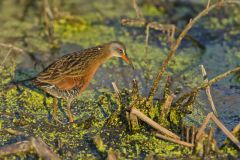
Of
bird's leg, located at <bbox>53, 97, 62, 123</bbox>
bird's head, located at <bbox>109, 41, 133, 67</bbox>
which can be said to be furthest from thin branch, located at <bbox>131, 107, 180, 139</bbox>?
bird's head, located at <bbox>109, 41, 133, 67</bbox>

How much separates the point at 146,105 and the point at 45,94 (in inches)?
66.4

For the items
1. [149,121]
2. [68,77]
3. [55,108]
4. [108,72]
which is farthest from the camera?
[108,72]

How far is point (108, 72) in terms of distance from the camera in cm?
866

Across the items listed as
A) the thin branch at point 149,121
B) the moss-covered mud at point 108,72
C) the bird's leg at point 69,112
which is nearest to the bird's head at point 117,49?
the moss-covered mud at point 108,72

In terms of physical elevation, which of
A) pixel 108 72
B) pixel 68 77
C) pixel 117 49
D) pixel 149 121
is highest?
pixel 117 49

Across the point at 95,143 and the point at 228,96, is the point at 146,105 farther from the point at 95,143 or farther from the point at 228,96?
the point at 228,96

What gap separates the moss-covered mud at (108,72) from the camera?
253 inches

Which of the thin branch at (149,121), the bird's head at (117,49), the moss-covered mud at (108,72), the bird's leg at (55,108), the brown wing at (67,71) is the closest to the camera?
the thin branch at (149,121)

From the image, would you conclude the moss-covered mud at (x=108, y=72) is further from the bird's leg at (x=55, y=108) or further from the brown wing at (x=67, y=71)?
the brown wing at (x=67, y=71)

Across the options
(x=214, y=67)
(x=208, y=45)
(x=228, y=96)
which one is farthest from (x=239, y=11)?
(x=228, y=96)

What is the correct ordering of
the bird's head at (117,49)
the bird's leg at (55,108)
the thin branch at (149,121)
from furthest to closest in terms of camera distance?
1. the bird's head at (117,49)
2. the bird's leg at (55,108)
3. the thin branch at (149,121)

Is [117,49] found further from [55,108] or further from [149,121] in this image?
[149,121]

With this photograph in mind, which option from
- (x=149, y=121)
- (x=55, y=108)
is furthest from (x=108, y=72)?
(x=149, y=121)

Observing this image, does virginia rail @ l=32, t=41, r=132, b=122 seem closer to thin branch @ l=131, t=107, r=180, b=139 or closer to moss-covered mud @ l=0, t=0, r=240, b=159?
moss-covered mud @ l=0, t=0, r=240, b=159
